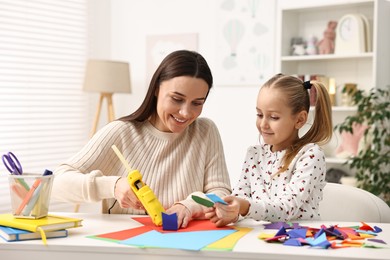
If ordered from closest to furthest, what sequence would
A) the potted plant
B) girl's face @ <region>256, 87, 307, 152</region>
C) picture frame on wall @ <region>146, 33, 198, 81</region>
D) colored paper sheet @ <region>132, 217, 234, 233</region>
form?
colored paper sheet @ <region>132, 217, 234, 233</region> < girl's face @ <region>256, 87, 307, 152</region> < the potted plant < picture frame on wall @ <region>146, 33, 198, 81</region>

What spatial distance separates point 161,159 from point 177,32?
3.38 metres

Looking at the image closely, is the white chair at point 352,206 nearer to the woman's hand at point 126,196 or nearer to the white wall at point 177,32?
the woman's hand at point 126,196

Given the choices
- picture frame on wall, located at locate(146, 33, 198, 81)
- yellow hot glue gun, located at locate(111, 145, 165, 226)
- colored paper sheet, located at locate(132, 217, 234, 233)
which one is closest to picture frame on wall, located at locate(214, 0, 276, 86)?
picture frame on wall, located at locate(146, 33, 198, 81)

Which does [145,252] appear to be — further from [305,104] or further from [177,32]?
[177,32]

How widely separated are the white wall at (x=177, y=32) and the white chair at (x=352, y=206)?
2.74m

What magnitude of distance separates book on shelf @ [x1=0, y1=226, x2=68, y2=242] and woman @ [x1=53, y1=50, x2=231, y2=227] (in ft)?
1.00

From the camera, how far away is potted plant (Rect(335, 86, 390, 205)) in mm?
3729

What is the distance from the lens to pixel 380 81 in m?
4.02

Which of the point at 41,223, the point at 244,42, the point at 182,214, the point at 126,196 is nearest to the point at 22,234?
the point at 41,223

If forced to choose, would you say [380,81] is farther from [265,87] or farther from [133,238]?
[133,238]

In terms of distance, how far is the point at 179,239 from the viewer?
1.40m

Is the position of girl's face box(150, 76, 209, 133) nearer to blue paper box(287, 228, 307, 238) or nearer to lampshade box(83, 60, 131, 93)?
blue paper box(287, 228, 307, 238)

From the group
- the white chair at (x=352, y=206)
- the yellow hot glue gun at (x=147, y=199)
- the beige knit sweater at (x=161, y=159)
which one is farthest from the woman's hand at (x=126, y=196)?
the white chair at (x=352, y=206)

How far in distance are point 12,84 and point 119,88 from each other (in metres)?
0.87
